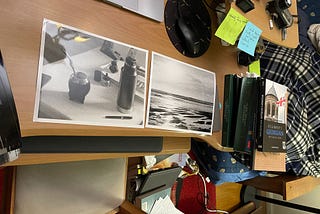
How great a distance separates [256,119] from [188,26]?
1.30 ft

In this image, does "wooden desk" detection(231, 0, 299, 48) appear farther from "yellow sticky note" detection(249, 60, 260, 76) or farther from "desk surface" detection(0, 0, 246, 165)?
"desk surface" detection(0, 0, 246, 165)

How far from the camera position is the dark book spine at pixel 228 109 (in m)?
0.94

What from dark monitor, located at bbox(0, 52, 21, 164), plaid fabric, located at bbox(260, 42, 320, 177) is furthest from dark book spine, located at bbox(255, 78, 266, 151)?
dark monitor, located at bbox(0, 52, 21, 164)

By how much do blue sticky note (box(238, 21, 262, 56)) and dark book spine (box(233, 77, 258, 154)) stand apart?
0.13m

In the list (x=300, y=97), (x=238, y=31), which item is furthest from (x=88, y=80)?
(x=300, y=97)

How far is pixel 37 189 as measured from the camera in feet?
2.44

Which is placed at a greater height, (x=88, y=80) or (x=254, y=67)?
(x=254, y=67)

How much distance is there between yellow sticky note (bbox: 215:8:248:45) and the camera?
804 millimetres

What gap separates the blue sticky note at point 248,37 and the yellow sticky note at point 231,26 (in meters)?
0.02

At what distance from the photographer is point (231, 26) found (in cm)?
82

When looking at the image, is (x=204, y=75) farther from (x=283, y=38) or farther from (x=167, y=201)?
(x=167, y=201)

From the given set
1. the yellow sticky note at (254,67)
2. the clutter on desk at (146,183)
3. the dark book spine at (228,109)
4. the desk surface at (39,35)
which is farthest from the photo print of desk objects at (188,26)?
the clutter on desk at (146,183)

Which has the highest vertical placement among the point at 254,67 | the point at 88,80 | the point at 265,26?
the point at 265,26

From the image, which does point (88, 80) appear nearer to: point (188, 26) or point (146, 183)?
point (188, 26)
